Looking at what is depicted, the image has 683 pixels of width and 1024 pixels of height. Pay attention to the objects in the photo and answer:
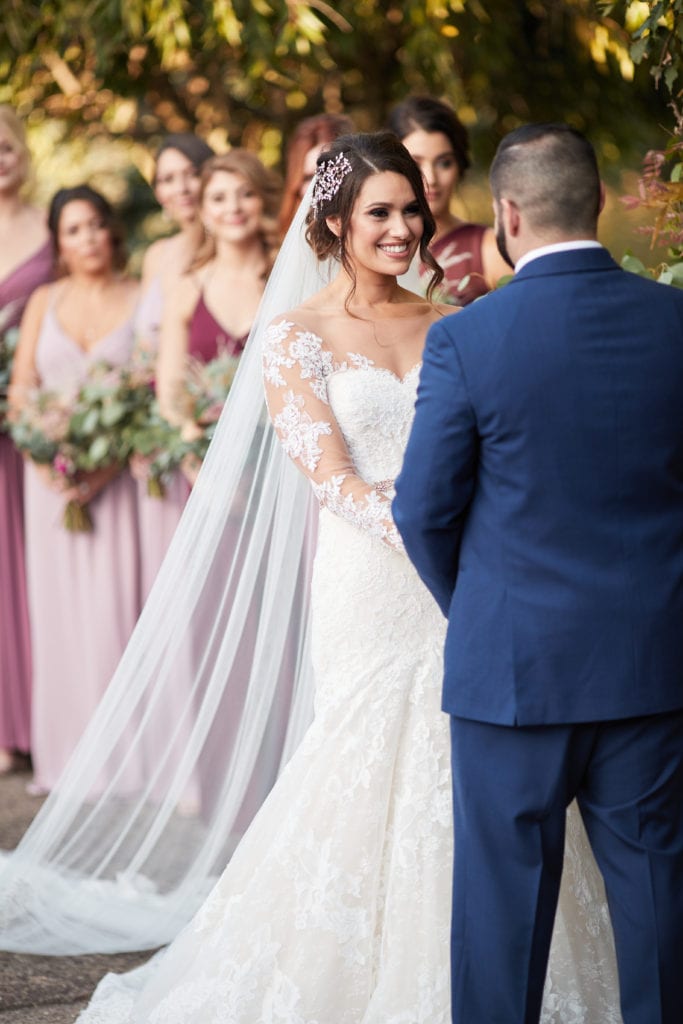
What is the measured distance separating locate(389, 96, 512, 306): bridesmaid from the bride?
1.43 metres

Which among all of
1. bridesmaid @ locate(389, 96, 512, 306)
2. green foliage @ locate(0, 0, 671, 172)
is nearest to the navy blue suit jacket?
bridesmaid @ locate(389, 96, 512, 306)

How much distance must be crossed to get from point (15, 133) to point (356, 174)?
3455mm

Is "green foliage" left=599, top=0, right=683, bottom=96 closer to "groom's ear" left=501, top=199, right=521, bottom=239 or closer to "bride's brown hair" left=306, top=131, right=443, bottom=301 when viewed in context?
"bride's brown hair" left=306, top=131, right=443, bottom=301

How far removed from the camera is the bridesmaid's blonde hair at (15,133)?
6.44 meters

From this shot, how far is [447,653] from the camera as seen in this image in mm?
2730

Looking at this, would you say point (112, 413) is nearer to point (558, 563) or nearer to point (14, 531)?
point (14, 531)

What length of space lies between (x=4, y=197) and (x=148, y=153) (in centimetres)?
266

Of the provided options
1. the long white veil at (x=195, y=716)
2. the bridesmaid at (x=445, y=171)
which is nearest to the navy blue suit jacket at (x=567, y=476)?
the long white veil at (x=195, y=716)

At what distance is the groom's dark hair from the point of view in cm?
254

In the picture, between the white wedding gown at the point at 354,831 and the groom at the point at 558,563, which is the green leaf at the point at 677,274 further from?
the groom at the point at 558,563

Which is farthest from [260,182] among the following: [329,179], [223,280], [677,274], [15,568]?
[677,274]

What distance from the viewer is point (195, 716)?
163 inches

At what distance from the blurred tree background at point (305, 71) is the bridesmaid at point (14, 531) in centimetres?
59

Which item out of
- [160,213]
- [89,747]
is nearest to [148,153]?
[160,213]
